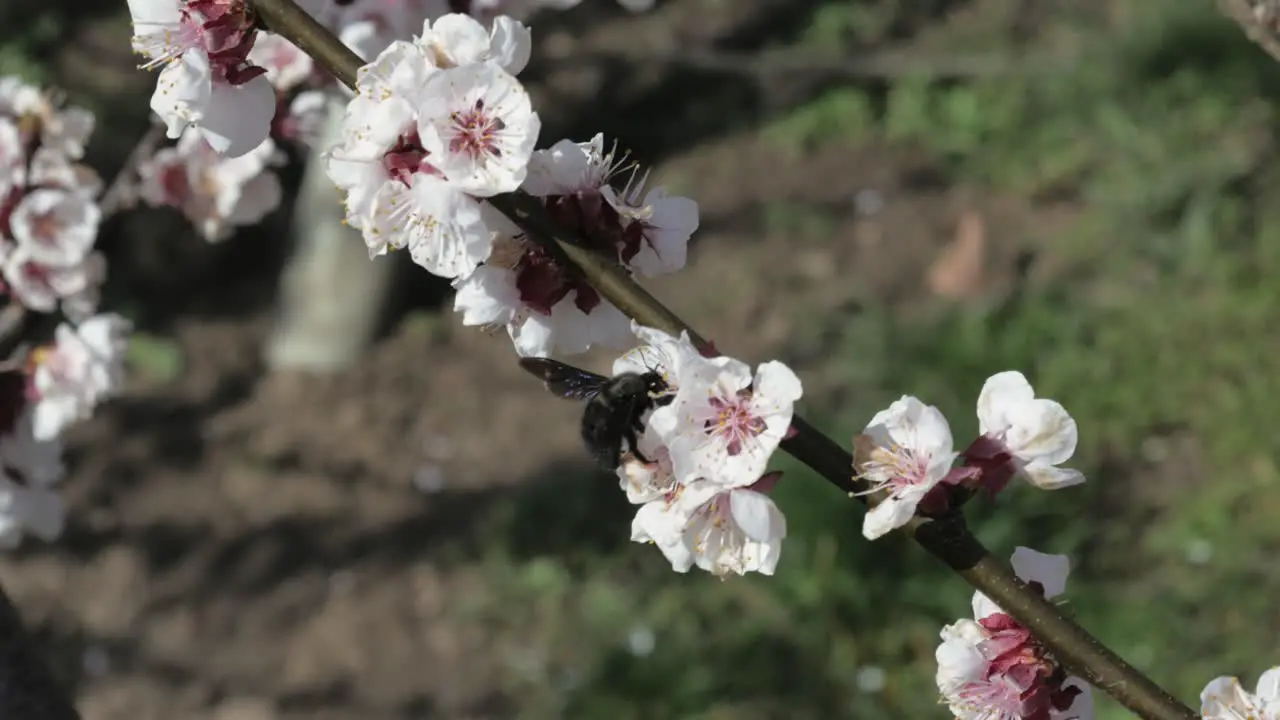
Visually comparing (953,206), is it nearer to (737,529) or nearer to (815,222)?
(815,222)

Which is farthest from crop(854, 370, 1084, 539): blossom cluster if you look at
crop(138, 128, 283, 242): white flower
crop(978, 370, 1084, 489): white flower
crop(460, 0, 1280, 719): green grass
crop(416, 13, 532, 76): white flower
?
crop(460, 0, 1280, 719): green grass

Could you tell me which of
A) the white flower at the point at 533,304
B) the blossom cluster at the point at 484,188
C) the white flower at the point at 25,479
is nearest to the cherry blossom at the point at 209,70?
the blossom cluster at the point at 484,188

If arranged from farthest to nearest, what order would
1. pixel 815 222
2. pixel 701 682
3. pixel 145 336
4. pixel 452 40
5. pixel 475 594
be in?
pixel 815 222 → pixel 145 336 → pixel 475 594 → pixel 701 682 → pixel 452 40

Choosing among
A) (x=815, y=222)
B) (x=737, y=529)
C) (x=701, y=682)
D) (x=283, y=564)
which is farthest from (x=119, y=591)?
(x=737, y=529)

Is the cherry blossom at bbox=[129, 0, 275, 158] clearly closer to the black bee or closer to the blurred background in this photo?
the black bee

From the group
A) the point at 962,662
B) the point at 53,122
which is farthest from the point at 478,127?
the point at 53,122

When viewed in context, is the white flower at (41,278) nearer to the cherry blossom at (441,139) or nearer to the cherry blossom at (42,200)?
the cherry blossom at (42,200)
